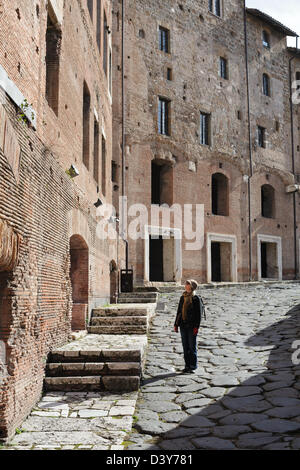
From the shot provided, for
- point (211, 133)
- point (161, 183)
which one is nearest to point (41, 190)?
point (161, 183)

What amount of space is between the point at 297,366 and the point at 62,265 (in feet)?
12.8

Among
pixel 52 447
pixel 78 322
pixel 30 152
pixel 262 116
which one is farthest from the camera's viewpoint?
pixel 262 116

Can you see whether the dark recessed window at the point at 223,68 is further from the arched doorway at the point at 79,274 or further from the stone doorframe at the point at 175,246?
the arched doorway at the point at 79,274

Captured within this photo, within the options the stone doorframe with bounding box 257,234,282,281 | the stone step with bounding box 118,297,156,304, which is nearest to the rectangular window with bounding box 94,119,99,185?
the stone step with bounding box 118,297,156,304

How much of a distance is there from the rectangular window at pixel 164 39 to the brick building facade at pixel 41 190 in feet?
28.9

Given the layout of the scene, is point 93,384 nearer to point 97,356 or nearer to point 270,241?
point 97,356

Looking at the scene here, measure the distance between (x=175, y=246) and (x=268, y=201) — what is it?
7.27 metres

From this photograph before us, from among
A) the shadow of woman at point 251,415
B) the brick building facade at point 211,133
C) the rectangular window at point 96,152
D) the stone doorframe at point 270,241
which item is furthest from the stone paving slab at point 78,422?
the stone doorframe at point 270,241

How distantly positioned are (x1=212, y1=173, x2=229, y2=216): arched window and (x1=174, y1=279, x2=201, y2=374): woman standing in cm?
1343

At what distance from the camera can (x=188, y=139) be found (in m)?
19.2

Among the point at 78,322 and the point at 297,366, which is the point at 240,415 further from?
the point at 78,322

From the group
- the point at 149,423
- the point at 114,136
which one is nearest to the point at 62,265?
the point at 149,423

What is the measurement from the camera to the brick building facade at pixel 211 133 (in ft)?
57.7

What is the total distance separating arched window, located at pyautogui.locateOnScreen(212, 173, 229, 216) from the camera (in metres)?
20.5
